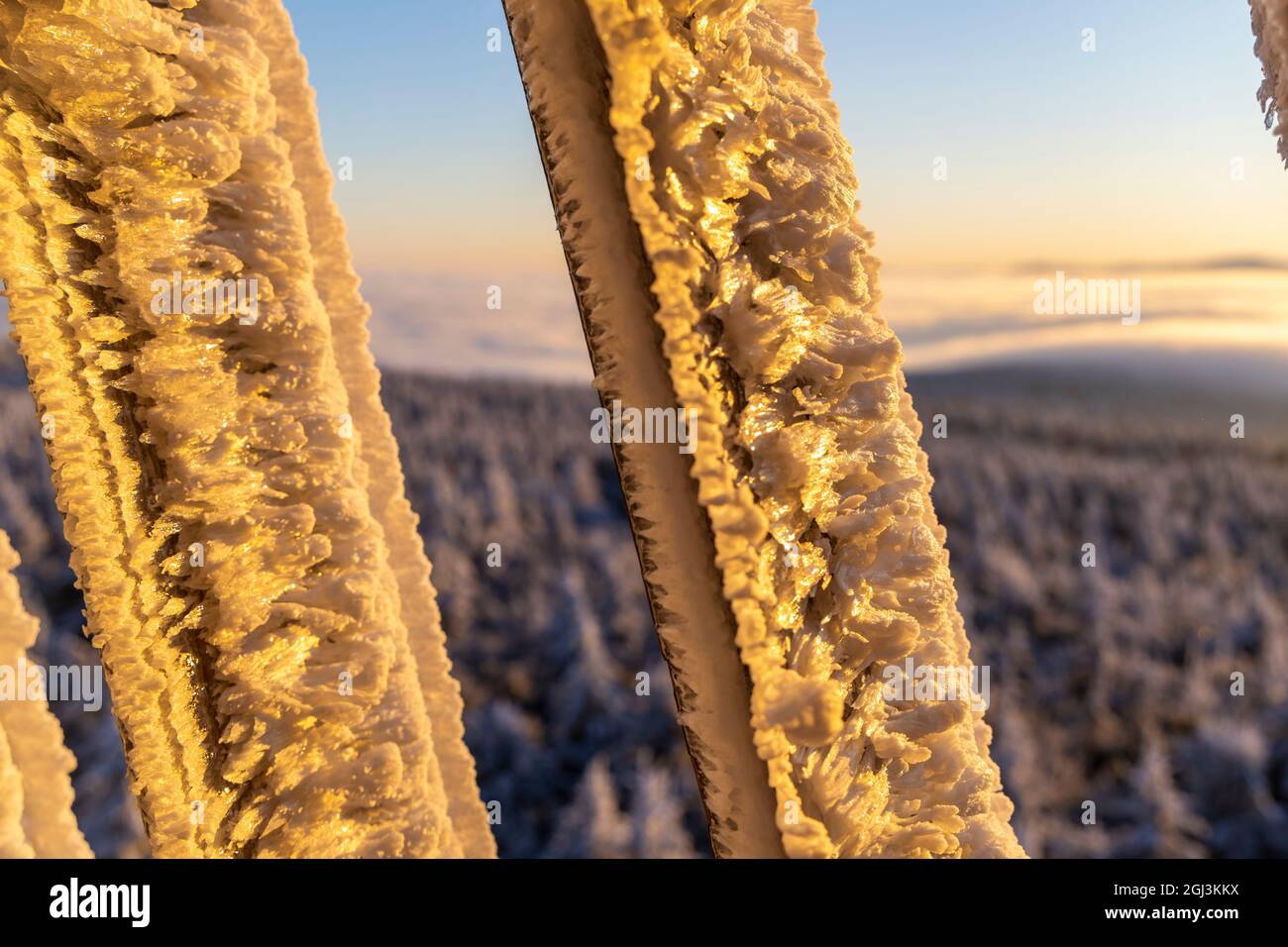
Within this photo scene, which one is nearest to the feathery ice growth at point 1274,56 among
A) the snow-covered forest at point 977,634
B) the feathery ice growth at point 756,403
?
the feathery ice growth at point 756,403

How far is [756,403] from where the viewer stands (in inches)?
6.4

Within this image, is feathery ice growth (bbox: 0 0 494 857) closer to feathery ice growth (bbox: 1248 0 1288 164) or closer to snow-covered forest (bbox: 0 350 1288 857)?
feathery ice growth (bbox: 1248 0 1288 164)

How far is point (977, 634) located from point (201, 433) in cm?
78

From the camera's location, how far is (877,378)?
0.18 m

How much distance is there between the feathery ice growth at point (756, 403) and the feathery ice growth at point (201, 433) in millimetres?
65

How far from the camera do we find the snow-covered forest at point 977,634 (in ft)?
2.18

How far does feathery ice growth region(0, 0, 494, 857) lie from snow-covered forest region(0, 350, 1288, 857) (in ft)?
1.43

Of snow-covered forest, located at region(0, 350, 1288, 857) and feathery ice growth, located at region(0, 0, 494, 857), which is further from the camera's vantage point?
snow-covered forest, located at region(0, 350, 1288, 857)

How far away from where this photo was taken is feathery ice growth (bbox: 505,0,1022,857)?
0.16 metres

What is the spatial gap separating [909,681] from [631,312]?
94 mm

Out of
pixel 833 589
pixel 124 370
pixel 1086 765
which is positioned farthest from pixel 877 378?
pixel 1086 765
